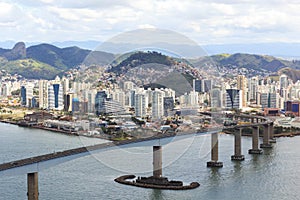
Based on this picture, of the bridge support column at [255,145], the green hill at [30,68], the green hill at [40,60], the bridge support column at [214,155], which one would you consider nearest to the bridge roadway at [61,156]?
the bridge support column at [214,155]

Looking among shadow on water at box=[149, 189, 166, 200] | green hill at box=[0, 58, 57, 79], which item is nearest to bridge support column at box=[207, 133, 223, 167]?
shadow on water at box=[149, 189, 166, 200]

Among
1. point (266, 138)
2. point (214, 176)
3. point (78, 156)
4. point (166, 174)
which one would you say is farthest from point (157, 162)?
point (266, 138)

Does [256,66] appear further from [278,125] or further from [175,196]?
[175,196]

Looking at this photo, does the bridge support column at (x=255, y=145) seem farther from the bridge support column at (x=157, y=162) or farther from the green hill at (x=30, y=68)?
the green hill at (x=30, y=68)

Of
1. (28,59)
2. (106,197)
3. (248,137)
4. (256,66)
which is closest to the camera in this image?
(106,197)

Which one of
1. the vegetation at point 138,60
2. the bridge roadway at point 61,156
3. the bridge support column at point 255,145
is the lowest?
the bridge support column at point 255,145

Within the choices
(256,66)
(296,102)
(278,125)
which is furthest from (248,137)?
(256,66)
